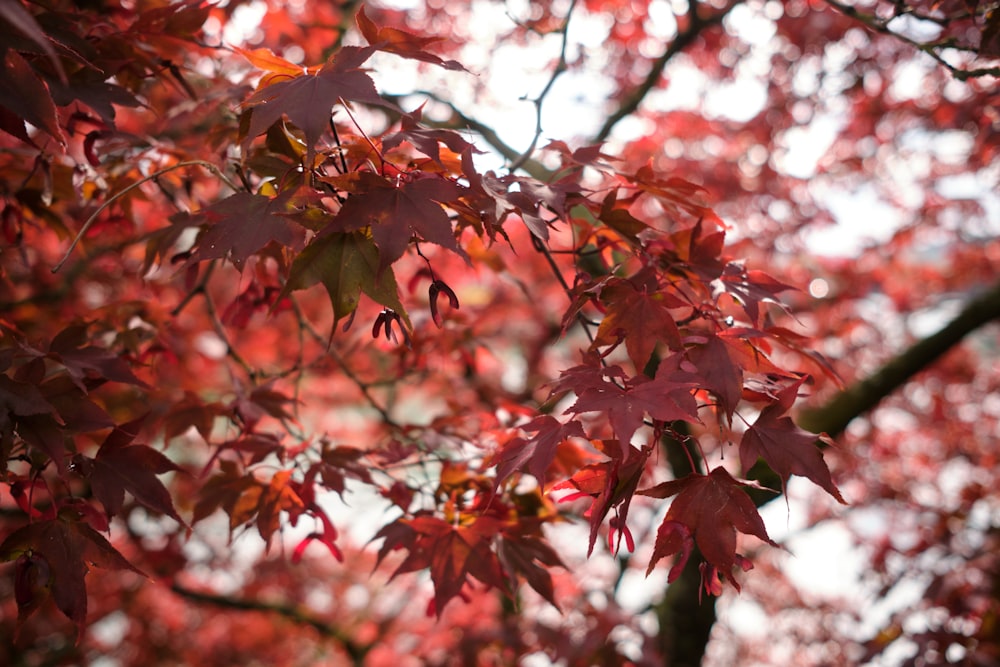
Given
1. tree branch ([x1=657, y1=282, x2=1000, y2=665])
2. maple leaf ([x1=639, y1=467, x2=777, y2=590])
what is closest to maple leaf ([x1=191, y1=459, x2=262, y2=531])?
maple leaf ([x1=639, y1=467, x2=777, y2=590])

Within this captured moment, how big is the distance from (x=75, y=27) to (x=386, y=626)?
353 cm

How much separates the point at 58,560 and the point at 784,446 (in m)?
1.07

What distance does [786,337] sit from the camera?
1.22 m

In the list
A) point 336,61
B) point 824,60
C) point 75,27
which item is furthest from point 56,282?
point 824,60

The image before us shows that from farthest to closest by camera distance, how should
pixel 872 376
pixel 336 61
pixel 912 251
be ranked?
pixel 912 251
pixel 872 376
pixel 336 61

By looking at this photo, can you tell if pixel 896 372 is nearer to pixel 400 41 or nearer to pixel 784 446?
pixel 784 446

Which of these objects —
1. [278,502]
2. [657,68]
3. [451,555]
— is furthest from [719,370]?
[657,68]

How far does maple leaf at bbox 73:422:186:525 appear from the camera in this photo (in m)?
1.12

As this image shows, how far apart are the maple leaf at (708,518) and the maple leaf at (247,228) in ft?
2.05

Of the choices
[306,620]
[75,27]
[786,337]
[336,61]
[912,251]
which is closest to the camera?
[336,61]

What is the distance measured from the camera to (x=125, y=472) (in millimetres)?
1148

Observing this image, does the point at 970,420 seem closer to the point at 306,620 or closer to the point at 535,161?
the point at 535,161

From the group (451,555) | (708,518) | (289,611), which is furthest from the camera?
(289,611)

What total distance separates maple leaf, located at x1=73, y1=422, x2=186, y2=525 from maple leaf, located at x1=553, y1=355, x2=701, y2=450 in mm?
642
